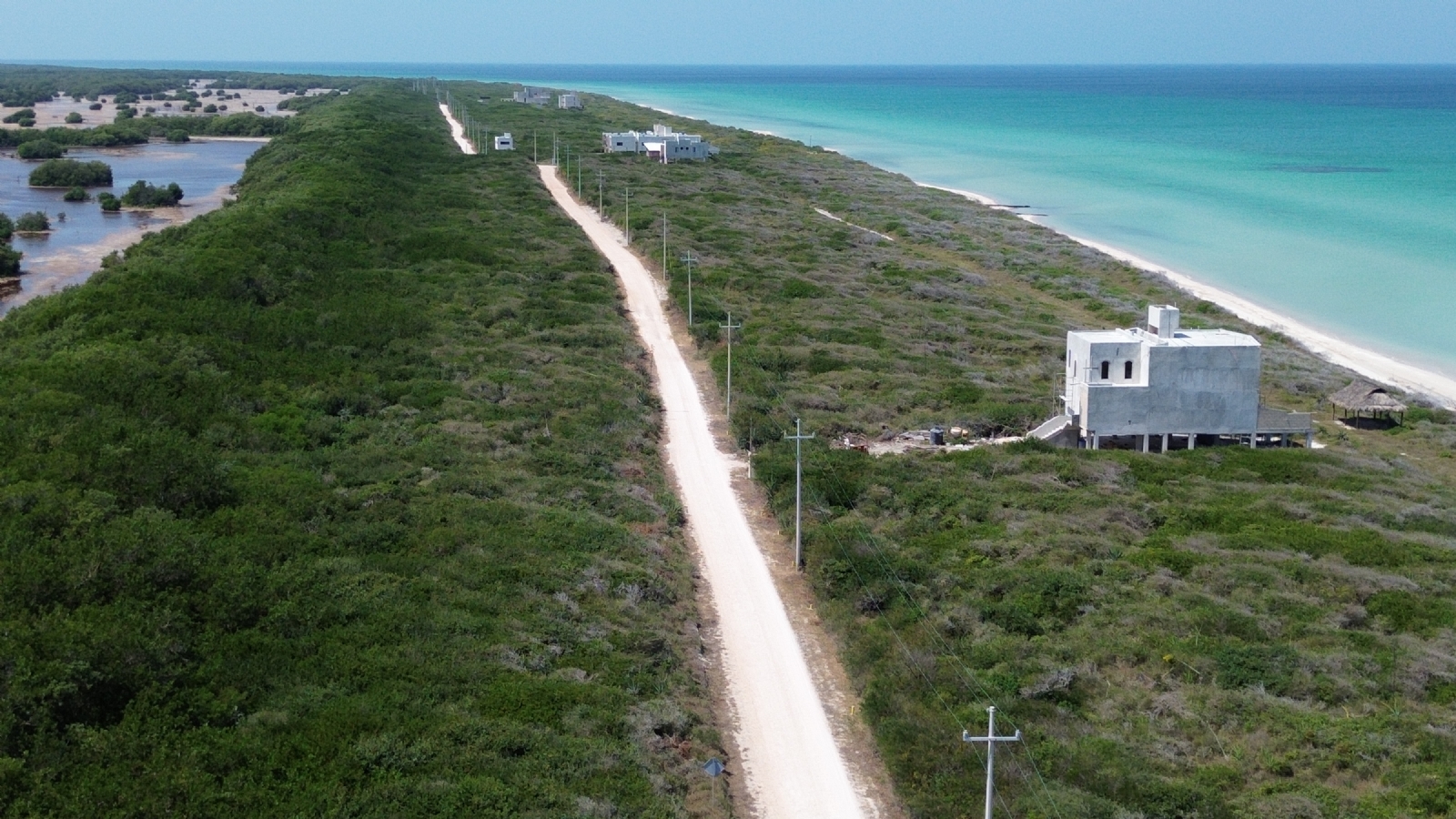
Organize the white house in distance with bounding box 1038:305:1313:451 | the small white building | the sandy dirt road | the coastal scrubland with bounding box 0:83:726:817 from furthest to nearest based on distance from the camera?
the small white building
the white house in distance with bounding box 1038:305:1313:451
the sandy dirt road
the coastal scrubland with bounding box 0:83:726:817

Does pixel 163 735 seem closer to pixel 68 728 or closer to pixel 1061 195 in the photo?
pixel 68 728

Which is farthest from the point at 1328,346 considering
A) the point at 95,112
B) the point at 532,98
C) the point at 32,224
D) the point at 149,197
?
the point at 95,112

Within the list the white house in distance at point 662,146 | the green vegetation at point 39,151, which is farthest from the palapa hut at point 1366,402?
the green vegetation at point 39,151

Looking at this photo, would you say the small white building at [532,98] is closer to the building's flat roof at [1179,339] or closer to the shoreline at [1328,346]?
the shoreline at [1328,346]

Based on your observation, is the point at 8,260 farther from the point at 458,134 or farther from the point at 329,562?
the point at 458,134

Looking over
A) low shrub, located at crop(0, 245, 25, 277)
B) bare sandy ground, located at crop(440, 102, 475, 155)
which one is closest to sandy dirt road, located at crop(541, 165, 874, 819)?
low shrub, located at crop(0, 245, 25, 277)

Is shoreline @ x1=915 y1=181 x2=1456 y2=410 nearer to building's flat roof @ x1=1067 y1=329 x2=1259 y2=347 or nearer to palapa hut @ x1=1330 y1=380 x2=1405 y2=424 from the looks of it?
palapa hut @ x1=1330 y1=380 x2=1405 y2=424
